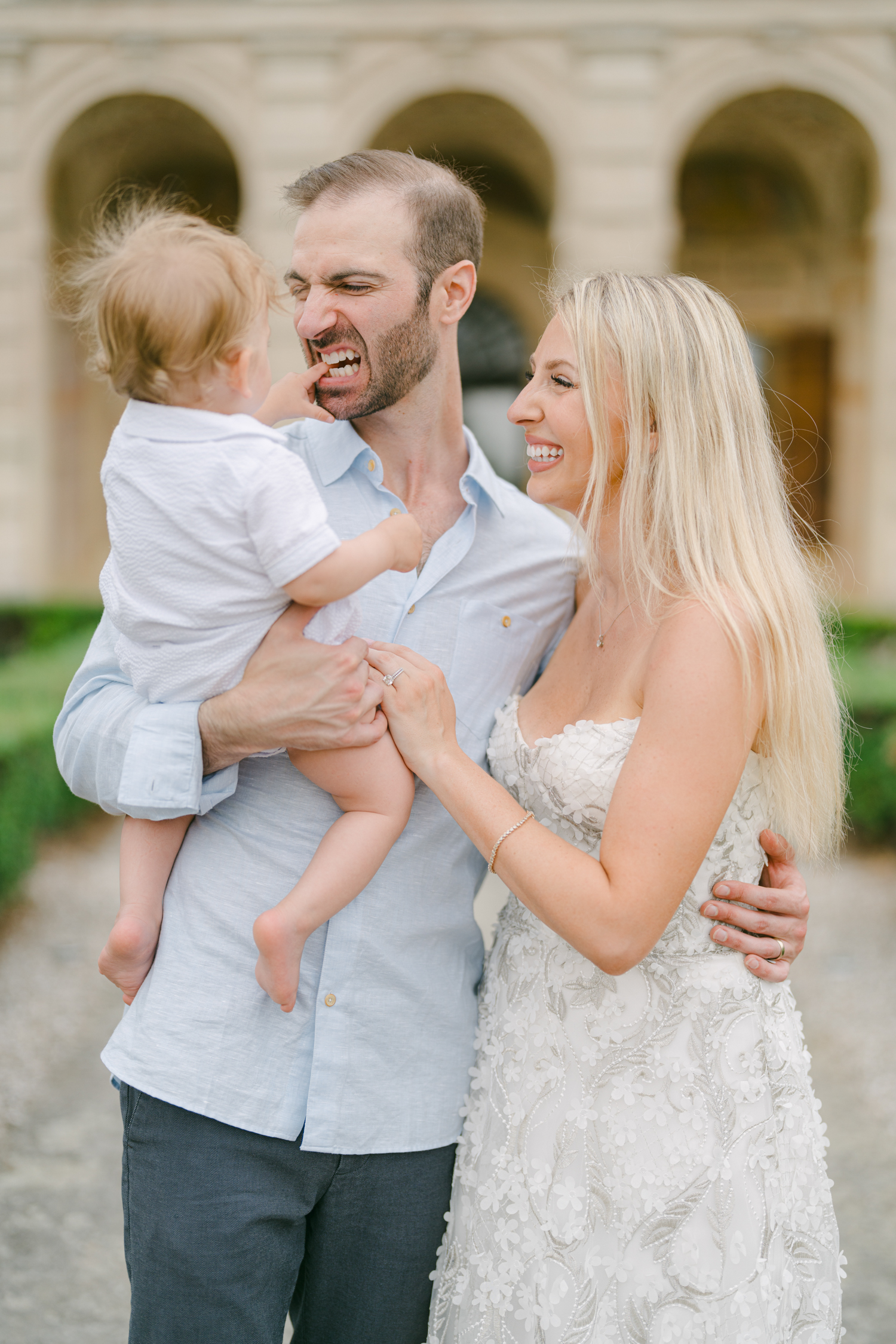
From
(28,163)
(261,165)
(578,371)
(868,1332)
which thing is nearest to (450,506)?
(578,371)

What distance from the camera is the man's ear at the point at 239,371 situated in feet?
6.11

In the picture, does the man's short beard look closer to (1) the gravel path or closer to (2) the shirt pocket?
(2) the shirt pocket

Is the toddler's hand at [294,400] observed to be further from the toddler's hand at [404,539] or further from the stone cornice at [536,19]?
the stone cornice at [536,19]

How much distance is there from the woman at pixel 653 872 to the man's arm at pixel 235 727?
0.11m

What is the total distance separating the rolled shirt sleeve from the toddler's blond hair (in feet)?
1.54

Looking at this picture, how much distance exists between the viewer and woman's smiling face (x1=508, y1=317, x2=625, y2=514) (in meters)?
1.98

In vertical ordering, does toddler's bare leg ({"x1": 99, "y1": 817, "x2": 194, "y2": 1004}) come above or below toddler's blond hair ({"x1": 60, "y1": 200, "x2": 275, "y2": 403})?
below

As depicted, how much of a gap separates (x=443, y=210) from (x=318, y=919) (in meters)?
1.33

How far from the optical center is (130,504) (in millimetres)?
1808

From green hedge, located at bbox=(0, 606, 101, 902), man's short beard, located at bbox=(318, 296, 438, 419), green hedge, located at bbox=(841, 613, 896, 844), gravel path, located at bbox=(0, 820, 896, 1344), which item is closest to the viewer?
man's short beard, located at bbox=(318, 296, 438, 419)

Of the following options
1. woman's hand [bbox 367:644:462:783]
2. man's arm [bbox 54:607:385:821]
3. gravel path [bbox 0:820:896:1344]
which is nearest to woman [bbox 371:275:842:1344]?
woman's hand [bbox 367:644:462:783]

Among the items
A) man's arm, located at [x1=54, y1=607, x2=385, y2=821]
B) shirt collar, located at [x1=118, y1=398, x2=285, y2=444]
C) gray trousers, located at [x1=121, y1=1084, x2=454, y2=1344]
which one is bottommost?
gray trousers, located at [x1=121, y1=1084, x2=454, y2=1344]

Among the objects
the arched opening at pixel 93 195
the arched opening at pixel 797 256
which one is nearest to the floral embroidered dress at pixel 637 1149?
the arched opening at pixel 93 195

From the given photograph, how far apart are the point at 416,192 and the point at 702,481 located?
78cm
